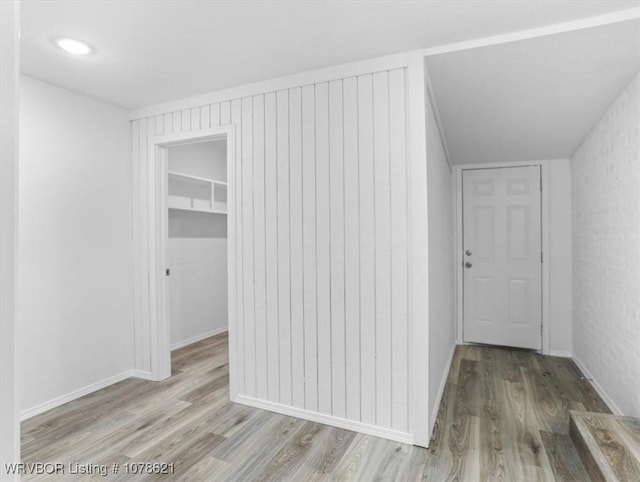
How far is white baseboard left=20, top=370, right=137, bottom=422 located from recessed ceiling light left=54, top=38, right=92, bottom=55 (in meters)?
2.36

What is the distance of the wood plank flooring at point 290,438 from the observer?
6.40 ft

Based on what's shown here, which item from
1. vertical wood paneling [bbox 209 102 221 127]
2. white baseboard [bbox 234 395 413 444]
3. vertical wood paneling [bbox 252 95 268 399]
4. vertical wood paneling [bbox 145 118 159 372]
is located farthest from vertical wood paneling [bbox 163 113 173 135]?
white baseboard [bbox 234 395 413 444]

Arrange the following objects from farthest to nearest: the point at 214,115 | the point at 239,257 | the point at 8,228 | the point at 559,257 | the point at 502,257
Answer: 1. the point at 502,257
2. the point at 559,257
3. the point at 214,115
4. the point at 239,257
5. the point at 8,228

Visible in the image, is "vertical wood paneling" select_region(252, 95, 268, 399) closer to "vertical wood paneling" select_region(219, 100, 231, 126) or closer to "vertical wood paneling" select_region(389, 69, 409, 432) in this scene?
"vertical wood paneling" select_region(219, 100, 231, 126)

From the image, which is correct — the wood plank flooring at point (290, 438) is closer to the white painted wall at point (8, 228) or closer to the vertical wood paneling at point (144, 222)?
the vertical wood paneling at point (144, 222)

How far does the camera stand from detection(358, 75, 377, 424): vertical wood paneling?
7.68 feet

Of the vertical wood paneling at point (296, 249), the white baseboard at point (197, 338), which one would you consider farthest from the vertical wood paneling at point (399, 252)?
the white baseboard at point (197, 338)

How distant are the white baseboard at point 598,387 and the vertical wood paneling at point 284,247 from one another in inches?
88.5

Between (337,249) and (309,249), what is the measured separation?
202mm

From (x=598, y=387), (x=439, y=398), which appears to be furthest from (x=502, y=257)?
(x=439, y=398)

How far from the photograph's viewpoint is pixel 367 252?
2359 millimetres

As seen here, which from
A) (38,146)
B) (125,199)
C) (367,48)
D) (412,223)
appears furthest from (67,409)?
(367,48)

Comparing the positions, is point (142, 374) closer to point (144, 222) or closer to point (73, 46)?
point (144, 222)

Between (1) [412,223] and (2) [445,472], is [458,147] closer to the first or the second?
(1) [412,223]
